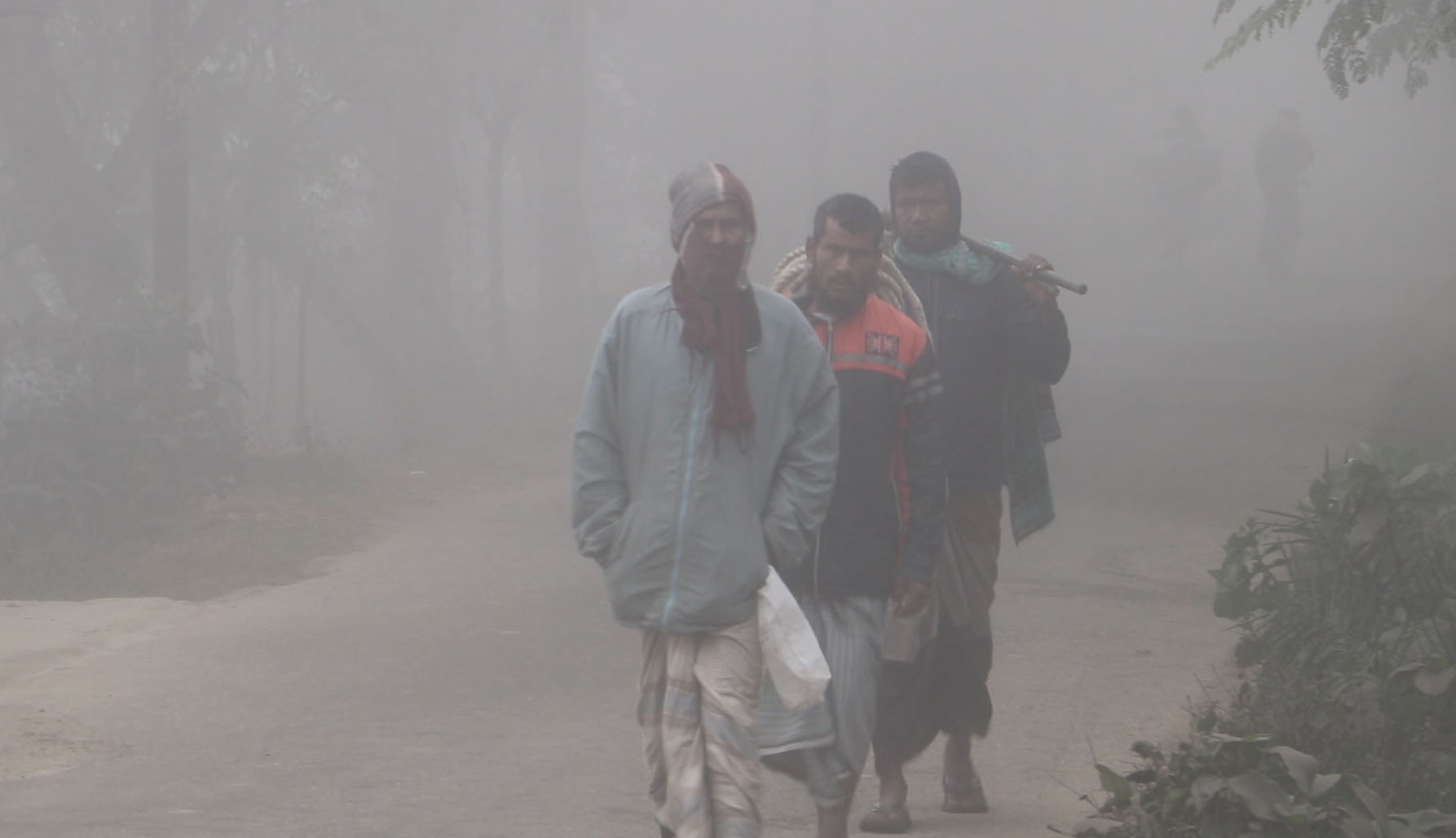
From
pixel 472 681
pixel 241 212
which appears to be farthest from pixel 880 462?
pixel 241 212

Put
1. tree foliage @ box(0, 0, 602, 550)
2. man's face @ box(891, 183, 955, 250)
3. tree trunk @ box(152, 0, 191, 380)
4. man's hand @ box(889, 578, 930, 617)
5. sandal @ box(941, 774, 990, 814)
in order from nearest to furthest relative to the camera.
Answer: man's hand @ box(889, 578, 930, 617) → man's face @ box(891, 183, 955, 250) → sandal @ box(941, 774, 990, 814) → tree foliage @ box(0, 0, 602, 550) → tree trunk @ box(152, 0, 191, 380)

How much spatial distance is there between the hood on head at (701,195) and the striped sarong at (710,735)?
0.94 m

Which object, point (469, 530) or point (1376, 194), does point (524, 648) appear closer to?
point (469, 530)

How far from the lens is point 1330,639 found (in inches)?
241

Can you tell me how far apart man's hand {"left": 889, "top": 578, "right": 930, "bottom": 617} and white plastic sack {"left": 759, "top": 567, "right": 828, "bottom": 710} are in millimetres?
706

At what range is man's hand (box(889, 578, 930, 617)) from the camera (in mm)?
5188

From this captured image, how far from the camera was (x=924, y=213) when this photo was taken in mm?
5820

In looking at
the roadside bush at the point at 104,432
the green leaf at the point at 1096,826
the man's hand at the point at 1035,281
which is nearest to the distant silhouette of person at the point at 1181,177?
the roadside bush at the point at 104,432

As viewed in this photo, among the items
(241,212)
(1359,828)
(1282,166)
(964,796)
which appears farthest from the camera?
(1282,166)

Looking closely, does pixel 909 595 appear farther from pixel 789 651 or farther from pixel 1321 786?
pixel 1321 786

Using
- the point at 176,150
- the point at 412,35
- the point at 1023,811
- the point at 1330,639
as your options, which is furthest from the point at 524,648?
the point at 412,35

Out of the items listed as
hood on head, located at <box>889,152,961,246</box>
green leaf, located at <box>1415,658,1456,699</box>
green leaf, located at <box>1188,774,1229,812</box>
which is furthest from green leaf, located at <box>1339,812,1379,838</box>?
hood on head, located at <box>889,152,961,246</box>

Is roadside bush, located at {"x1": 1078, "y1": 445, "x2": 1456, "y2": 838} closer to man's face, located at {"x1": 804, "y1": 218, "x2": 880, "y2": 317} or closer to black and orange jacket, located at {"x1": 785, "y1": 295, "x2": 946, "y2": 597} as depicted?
black and orange jacket, located at {"x1": 785, "y1": 295, "x2": 946, "y2": 597}

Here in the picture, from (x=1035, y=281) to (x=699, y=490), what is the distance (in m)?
1.82
